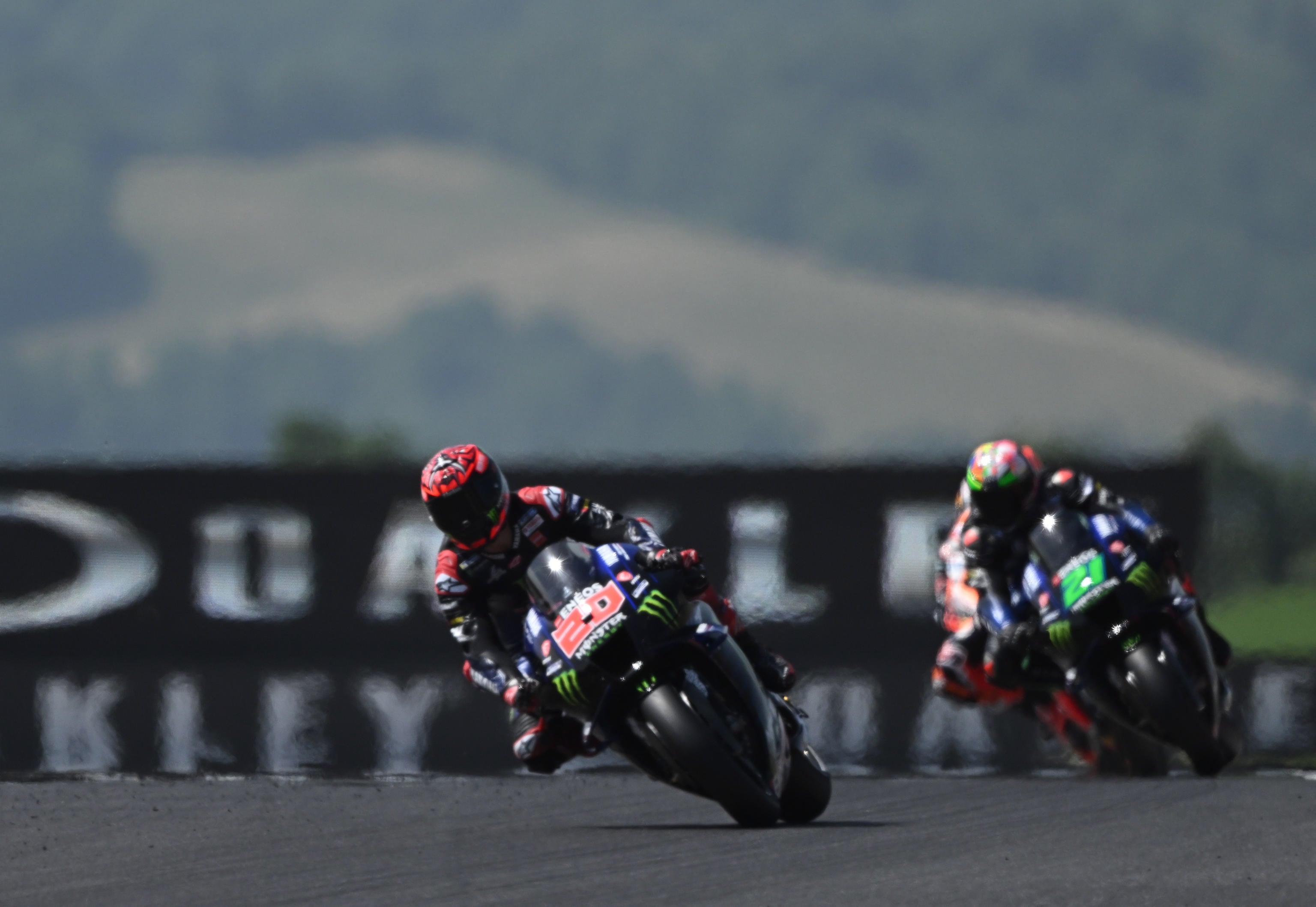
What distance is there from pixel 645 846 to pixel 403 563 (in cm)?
835

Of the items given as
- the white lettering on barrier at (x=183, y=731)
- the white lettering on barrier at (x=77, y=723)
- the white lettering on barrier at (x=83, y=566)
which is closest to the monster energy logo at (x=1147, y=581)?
the white lettering on barrier at (x=183, y=731)

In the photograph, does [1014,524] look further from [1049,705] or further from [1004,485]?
[1049,705]

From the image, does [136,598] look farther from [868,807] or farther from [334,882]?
[334,882]

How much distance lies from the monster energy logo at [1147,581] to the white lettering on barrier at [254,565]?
667 centimetres

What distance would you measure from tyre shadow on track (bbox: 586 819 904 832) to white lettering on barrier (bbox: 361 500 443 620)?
7.22m

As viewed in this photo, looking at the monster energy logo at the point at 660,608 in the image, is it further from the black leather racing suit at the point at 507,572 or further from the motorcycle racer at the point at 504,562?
the black leather racing suit at the point at 507,572

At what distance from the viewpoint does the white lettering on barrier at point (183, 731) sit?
15.7 m

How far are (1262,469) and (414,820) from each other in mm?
80551

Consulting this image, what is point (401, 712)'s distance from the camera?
16.2 meters

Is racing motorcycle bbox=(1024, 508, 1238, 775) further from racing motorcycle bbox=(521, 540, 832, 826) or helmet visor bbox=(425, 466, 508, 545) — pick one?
helmet visor bbox=(425, 466, 508, 545)

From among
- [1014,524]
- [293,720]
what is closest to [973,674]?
[1014,524]

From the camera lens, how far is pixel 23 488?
1677cm

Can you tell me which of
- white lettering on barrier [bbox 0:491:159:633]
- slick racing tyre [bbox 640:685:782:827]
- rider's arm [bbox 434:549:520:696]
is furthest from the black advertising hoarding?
slick racing tyre [bbox 640:685:782:827]

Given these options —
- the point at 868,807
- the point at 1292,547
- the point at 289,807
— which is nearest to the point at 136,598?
the point at 289,807
